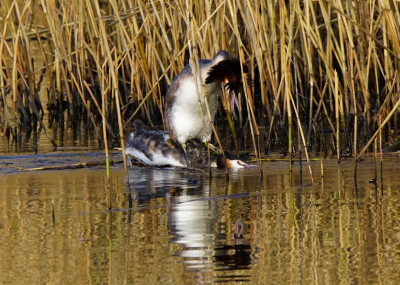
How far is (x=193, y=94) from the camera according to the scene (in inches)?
223

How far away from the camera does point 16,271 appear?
2.82 m

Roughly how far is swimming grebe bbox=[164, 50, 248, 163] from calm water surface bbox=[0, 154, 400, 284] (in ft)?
2.54

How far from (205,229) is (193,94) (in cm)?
234

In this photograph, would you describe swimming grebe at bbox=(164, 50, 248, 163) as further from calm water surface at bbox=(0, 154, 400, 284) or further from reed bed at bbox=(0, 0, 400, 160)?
calm water surface at bbox=(0, 154, 400, 284)

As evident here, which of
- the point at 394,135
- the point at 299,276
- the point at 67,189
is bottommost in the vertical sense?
the point at 299,276

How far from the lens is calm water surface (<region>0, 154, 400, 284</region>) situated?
2.75m

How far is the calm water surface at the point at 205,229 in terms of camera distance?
2.75 m

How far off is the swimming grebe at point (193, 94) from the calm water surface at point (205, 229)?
2.54 ft

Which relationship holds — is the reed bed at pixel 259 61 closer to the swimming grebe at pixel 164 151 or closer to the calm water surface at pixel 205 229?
the swimming grebe at pixel 164 151

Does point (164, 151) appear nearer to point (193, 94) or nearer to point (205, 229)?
point (193, 94)

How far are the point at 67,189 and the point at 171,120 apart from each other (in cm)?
142

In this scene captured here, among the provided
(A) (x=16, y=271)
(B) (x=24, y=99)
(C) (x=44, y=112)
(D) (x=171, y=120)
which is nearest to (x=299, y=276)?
(A) (x=16, y=271)

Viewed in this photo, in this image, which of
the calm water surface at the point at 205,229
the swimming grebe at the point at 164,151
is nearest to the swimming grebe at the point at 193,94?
the swimming grebe at the point at 164,151

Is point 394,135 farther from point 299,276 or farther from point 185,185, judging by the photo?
point 299,276
